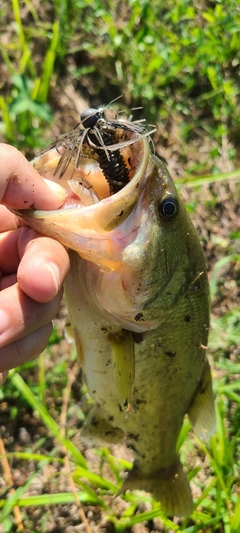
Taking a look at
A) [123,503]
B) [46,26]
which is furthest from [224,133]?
[123,503]

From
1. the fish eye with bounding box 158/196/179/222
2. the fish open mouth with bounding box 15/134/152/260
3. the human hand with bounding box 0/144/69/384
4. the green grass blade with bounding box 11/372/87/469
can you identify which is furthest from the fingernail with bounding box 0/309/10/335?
the green grass blade with bounding box 11/372/87/469

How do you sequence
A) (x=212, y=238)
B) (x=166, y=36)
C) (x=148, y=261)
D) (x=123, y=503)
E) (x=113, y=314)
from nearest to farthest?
(x=148, y=261), (x=113, y=314), (x=123, y=503), (x=212, y=238), (x=166, y=36)

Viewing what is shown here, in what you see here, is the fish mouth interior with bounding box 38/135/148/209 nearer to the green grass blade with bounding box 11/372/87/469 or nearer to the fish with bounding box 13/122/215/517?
the fish with bounding box 13/122/215/517

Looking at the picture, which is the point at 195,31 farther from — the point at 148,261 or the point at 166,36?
the point at 148,261

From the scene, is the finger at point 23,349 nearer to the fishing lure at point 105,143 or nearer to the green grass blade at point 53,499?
the fishing lure at point 105,143

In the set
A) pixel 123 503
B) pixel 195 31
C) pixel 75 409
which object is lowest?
pixel 123 503

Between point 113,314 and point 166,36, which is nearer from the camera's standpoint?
point 113,314

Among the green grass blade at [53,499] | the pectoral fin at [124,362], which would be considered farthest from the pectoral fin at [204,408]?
the green grass blade at [53,499]
